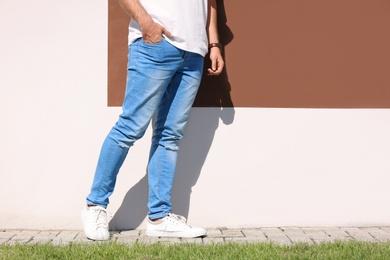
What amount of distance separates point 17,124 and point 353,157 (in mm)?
2348

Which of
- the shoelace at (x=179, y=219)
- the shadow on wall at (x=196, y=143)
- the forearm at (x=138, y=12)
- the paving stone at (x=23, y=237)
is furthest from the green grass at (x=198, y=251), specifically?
the forearm at (x=138, y=12)

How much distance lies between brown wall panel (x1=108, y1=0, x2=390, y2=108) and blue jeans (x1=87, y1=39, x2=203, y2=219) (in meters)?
0.37

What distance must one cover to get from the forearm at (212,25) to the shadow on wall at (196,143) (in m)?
0.16

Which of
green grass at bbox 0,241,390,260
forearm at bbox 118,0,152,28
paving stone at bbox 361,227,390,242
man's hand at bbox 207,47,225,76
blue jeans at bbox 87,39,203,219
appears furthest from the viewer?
man's hand at bbox 207,47,225,76

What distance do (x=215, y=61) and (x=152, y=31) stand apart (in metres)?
0.60

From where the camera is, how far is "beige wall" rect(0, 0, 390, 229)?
15.2 feet

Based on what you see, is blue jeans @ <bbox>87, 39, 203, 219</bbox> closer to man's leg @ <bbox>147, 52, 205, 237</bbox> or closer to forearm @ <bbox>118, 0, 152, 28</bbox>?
man's leg @ <bbox>147, 52, 205, 237</bbox>

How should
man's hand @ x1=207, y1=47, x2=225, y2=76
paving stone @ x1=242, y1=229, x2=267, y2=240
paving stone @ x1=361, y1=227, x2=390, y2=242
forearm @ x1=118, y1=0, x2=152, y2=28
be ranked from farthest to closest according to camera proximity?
man's hand @ x1=207, y1=47, x2=225, y2=76 < paving stone @ x1=242, y1=229, x2=267, y2=240 < paving stone @ x1=361, y1=227, x2=390, y2=242 < forearm @ x1=118, y1=0, x2=152, y2=28

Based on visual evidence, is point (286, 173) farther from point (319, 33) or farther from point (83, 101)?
point (83, 101)

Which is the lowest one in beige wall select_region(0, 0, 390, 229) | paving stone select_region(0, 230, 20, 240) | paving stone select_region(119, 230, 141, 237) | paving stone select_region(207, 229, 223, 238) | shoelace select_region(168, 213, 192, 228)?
paving stone select_region(0, 230, 20, 240)

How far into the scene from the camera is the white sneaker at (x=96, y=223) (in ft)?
13.7

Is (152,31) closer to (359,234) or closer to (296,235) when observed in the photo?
(296,235)

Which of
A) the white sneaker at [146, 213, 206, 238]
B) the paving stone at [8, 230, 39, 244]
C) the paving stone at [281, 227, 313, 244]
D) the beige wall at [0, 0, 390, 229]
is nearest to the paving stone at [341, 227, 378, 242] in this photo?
the beige wall at [0, 0, 390, 229]

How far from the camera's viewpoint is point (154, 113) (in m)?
4.34
